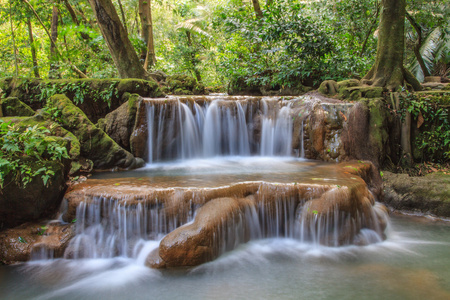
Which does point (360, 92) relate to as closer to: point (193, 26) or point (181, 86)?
point (181, 86)

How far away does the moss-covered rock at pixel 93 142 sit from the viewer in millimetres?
6883

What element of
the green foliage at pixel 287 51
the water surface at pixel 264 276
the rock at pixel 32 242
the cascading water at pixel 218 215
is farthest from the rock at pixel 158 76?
the water surface at pixel 264 276

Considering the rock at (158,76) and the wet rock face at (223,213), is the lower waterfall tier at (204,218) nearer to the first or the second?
the wet rock face at (223,213)

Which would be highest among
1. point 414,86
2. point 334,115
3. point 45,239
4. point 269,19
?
point 269,19

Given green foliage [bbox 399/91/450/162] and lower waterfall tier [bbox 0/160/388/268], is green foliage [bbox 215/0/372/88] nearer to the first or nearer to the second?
green foliage [bbox 399/91/450/162]

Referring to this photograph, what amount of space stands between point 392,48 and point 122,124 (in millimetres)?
7845

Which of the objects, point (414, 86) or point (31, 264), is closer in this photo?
point (31, 264)

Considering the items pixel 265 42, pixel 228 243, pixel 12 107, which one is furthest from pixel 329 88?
pixel 12 107

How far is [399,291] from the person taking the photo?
11.4ft

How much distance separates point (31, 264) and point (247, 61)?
34.8ft

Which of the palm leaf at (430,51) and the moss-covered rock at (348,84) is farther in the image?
the palm leaf at (430,51)

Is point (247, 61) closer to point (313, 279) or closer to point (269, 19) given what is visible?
point (269, 19)

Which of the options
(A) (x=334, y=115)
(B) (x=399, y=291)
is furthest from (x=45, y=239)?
(A) (x=334, y=115)

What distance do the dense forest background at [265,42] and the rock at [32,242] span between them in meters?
6.54
